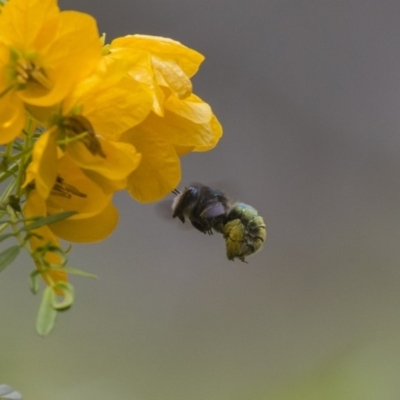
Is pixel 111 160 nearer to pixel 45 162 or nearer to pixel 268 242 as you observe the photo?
pixel 45 162

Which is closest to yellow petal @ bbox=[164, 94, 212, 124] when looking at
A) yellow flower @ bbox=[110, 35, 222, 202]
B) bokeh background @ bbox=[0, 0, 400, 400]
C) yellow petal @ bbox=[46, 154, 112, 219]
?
yellow flower @ bbox=[110, 35, 222, 202]

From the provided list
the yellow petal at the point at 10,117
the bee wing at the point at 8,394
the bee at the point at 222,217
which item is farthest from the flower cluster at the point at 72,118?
the bee at the point at 222,217

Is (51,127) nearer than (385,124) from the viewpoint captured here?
Yes

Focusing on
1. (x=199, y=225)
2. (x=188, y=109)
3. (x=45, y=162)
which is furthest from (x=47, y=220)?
(x=199, y=225)

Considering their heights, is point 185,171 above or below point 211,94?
below

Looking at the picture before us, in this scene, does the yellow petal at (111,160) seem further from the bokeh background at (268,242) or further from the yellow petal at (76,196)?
the bokeh background at (268,242)

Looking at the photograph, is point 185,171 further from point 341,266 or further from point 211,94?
point 341,266

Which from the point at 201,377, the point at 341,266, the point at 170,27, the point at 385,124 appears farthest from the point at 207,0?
the point at 201,377
